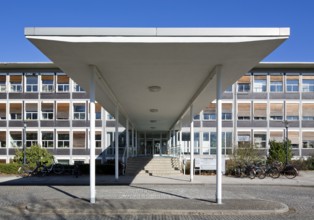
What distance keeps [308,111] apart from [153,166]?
2468 cm

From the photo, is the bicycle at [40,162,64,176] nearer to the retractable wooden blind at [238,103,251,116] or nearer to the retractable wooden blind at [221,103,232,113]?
the retractable wooden blind at [221,103,232,113]

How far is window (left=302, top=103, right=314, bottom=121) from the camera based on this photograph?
41875mm

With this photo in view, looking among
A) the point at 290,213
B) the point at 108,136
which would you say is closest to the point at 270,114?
→ the point at 108,136

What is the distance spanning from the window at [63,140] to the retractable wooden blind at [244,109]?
19.8m

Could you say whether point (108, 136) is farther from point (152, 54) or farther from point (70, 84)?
point (152, 54)

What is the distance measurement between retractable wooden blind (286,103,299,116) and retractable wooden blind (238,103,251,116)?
172 inches

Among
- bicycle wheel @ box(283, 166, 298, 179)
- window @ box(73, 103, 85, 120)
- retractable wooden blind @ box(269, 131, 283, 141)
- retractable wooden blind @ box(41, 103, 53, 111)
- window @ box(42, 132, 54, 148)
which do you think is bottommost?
bicycle wheel @ box(283, 166, 298, 179)

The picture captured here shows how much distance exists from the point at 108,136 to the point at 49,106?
7.57 meters

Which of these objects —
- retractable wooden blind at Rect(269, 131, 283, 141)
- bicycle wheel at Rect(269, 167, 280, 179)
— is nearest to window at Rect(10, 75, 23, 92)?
retractable wooden blind at Rect(269, 131, 283, 141)

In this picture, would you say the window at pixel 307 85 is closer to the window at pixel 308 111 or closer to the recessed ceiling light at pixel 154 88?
the window at pixel 308 111

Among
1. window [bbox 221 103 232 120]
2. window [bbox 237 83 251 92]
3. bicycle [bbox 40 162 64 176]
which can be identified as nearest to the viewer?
bicycle [bbox 40 162 64 176]

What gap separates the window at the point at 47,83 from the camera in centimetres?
4228

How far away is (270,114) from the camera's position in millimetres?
42062

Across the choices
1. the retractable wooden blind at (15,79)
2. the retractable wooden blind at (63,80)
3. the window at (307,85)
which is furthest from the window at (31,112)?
the window at (307,85)
